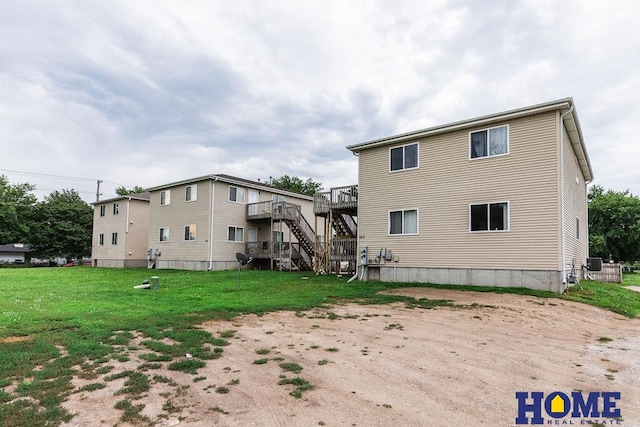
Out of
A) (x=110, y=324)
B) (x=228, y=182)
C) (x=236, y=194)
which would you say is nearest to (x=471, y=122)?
(x=110, y=324)

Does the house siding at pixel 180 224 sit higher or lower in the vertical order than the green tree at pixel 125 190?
lower

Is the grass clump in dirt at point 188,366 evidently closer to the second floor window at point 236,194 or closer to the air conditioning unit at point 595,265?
the air conditioning unit at point 595,265

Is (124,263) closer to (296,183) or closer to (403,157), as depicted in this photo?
(403,157)

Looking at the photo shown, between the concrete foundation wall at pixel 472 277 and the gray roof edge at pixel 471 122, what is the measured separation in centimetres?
558

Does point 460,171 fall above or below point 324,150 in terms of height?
below

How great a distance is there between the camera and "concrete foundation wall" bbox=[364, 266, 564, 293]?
12234 millimetres

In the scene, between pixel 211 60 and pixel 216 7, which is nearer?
pixel 216 7

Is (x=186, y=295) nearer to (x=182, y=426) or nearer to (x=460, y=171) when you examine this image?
(x=182, y=426)

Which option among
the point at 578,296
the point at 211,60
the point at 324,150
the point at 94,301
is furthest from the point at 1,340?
the point at 324,150

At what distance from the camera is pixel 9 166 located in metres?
40.9

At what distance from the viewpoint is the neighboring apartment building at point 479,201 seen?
40.8ft

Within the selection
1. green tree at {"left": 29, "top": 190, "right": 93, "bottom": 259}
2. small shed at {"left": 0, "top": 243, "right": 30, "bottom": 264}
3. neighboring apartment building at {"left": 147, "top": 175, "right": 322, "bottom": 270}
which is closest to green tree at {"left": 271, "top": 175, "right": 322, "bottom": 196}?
green tree at {"left": 29, "top": 190, "right": 93, "bottom": 259}

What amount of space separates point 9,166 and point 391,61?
4580 centimetres

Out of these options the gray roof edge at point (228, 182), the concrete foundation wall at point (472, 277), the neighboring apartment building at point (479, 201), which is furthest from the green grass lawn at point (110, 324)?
the gray roof edge at point (228, 182)
